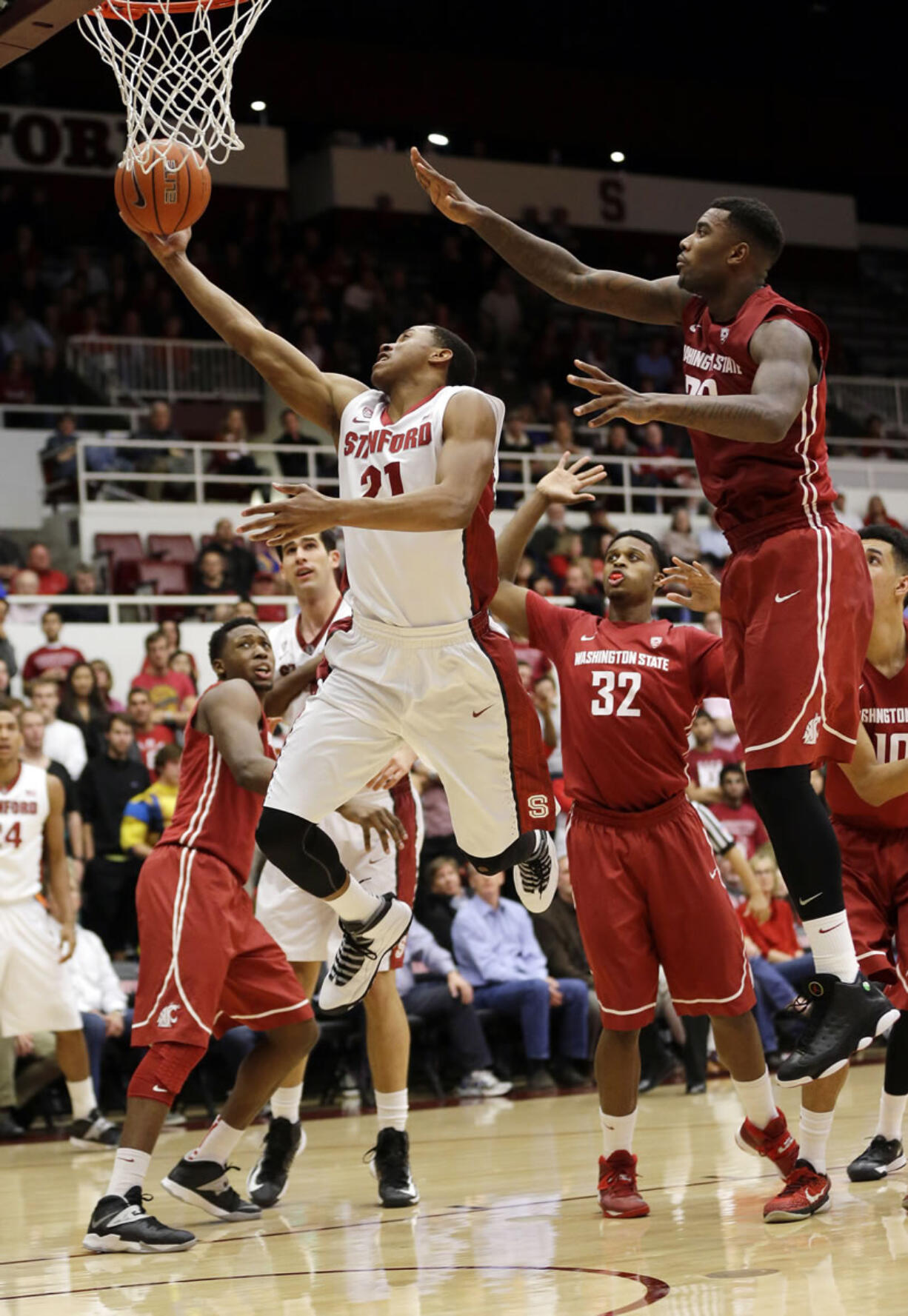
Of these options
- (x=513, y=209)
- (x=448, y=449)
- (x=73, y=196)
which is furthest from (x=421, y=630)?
(x=513, y=209)

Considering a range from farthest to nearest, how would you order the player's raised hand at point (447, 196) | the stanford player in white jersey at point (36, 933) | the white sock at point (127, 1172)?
the stanford player in white jersey at point (36, 933) → the player's raised hand at point (447, 196) → the white sock at point (127, 1172)

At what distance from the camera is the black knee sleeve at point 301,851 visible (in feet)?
16.9

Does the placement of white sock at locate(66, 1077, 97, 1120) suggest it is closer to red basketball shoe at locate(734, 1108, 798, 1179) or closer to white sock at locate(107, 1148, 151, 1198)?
white sock at locate(107, 1148, 151, 1198)

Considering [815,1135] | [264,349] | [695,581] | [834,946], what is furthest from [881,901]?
[264,349]

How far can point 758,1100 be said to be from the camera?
19.2 feet

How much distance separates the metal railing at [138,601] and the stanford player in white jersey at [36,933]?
4.58 m

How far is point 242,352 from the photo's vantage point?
18.6ft

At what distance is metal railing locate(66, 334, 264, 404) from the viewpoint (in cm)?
1919

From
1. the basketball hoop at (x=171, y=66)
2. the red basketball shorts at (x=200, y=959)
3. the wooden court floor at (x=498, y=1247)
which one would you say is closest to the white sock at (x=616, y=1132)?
the wooden court floor at (x=498, y=1247)

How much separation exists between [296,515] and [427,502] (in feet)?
1.57

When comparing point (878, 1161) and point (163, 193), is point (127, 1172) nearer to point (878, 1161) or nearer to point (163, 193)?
point (878, 1161)

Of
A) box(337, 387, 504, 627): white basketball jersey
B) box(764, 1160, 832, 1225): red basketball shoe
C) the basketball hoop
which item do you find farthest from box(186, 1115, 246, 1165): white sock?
the basketball hoop

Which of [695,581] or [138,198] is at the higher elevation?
[138,198]

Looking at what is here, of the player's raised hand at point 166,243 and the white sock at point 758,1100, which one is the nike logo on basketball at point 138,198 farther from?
the white sock at point 758,1100
